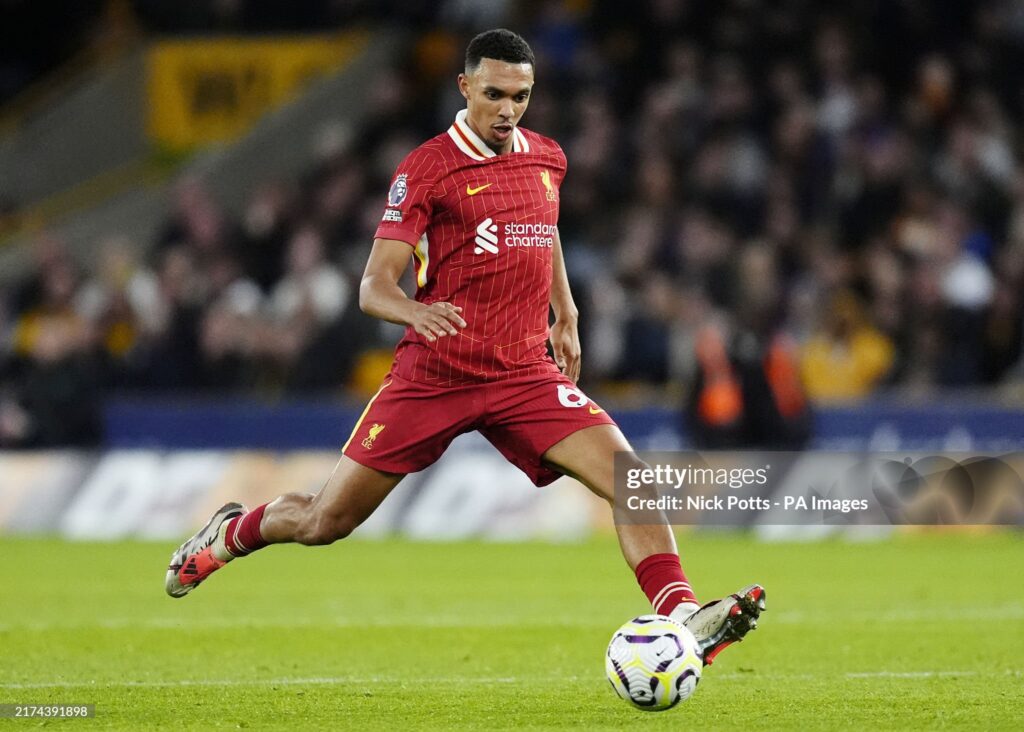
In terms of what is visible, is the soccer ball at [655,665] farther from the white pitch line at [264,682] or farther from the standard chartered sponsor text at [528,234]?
the standard chartered sponsor text at [528,234]

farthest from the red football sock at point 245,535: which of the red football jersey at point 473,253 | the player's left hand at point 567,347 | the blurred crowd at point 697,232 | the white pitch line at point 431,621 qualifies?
the blurred crowd at point 697,232

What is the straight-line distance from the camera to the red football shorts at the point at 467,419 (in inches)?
297

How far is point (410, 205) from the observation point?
24.2ft

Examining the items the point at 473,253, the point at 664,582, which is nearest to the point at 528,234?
the point at 473,253

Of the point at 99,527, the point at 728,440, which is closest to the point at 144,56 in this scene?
the point at 99,527

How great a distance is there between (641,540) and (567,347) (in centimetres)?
108

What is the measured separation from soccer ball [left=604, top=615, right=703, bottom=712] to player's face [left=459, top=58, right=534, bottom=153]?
201 centimetres

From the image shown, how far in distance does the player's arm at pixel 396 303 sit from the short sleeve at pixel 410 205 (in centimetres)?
4

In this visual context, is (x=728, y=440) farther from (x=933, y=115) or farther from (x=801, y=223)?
(x=933, y=115)

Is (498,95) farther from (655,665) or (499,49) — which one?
(655,665)

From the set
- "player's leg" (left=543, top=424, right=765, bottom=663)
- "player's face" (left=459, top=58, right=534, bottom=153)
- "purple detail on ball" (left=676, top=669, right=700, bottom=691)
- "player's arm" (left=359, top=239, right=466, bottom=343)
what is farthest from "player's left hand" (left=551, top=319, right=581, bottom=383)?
"purple detail on ball" (left=676, top=669, right=700, bottom=691)

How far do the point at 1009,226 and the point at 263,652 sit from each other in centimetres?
1091

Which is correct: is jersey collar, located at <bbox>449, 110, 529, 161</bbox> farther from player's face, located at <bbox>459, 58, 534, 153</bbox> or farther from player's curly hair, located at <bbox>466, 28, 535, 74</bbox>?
player's curly hair, located at <bbox>466, 28, 535, 74</bbox>

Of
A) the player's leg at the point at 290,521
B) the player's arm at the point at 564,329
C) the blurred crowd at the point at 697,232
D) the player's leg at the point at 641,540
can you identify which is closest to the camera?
the player's leg at the point at 641,540
